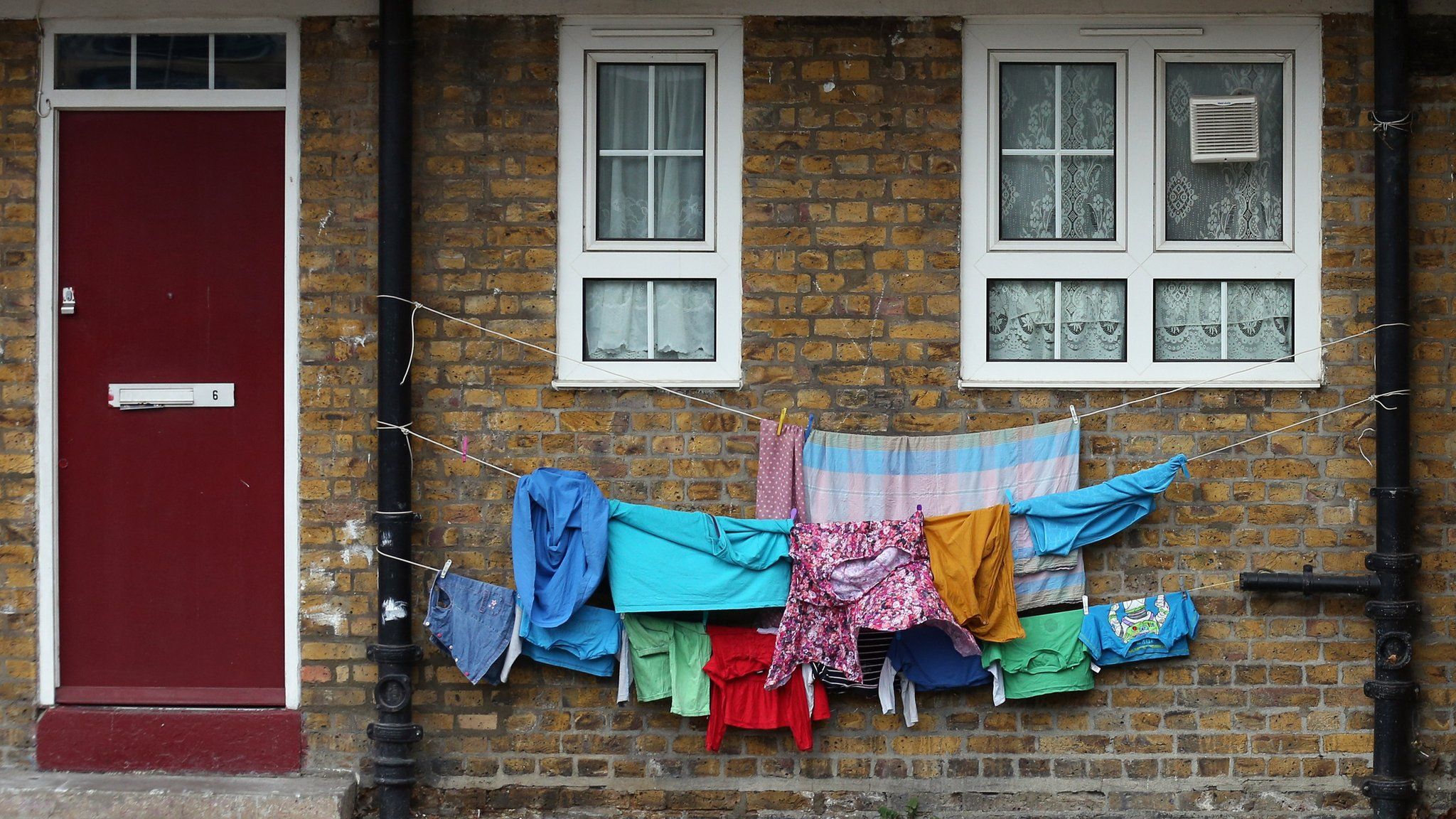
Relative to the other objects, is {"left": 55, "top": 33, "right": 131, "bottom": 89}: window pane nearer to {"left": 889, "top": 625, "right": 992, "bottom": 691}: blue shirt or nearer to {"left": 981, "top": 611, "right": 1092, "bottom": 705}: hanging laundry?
{"left": 889, "top": 625, "right": 992, "bottom": 691}: blue shirt

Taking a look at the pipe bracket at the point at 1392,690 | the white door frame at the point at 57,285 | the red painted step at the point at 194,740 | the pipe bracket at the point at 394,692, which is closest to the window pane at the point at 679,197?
the white door frame at the point at 57,285

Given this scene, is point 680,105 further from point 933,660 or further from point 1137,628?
point 1137,628

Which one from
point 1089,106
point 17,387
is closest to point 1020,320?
point 1089,106

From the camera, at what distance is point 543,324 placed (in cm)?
510

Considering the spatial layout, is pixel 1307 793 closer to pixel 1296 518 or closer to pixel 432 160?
pixel 1296 518

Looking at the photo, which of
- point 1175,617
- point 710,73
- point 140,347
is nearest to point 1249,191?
point 1175,617

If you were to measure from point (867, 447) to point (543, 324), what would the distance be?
1480 mm

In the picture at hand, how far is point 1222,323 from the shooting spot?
5.11 meters

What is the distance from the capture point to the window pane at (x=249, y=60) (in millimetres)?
5160

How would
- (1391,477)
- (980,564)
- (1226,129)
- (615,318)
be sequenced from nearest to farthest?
(980,564) → (1391,477) → (1226,129) → (615,318)

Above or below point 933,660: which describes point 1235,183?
above

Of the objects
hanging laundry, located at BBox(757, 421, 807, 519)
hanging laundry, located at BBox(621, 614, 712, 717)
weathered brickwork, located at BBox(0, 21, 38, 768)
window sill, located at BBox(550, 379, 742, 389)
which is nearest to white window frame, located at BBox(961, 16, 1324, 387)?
hanging laundry, located at BBox(757, 421, 807, 519)

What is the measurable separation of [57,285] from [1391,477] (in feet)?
18.8

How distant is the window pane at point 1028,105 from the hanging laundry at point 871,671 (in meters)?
2.15
